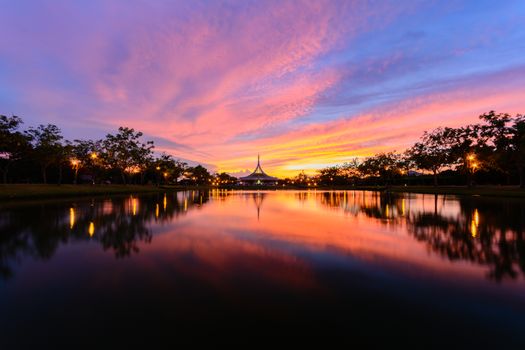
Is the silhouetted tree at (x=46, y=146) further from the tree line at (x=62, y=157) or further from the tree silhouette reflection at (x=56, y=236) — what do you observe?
the tree silhouette reflection at (x=56, y=236)

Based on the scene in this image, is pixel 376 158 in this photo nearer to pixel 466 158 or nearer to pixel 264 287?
pixel 466 158

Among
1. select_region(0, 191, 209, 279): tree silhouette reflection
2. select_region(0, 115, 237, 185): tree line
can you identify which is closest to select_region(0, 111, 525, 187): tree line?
select_region(0, 115, 237, 185): tree line

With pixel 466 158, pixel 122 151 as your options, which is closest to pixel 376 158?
pixel 466 158

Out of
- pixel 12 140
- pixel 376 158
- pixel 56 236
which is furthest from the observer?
pixel 376 158

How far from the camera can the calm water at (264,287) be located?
4406mm

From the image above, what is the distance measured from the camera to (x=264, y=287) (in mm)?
6008

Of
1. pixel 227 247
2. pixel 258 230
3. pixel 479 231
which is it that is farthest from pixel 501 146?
pixel 227 247

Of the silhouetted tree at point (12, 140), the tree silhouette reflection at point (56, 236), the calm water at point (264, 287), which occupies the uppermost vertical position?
the silhouetted tree at point (12, 140)

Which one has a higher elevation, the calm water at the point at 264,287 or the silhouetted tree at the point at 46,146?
the silhouetted tree at the point at 46,146

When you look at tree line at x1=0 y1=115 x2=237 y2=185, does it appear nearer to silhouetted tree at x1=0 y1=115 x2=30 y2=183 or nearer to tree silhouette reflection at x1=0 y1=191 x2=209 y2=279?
silhouetted tree at x1=0 y1=115 x2=30 y2=183

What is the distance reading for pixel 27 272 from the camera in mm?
6898

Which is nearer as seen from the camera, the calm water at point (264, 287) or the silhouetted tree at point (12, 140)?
the calm water at point (264, 287)

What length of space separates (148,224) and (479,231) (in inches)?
575

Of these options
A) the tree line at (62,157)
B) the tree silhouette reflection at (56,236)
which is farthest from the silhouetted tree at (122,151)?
the tree silhouette reflection at (56,236)
